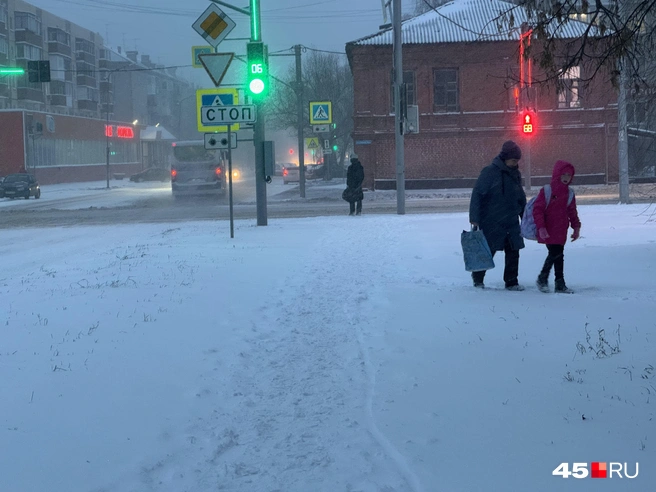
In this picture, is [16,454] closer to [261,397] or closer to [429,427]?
[261,397]

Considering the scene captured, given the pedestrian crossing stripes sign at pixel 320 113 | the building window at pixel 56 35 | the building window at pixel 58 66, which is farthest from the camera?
the building window at pixel 56 35

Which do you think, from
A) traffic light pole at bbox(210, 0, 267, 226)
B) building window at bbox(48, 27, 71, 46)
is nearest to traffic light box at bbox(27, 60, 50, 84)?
traffic light pole at bbox(210, 0, 267, 226)

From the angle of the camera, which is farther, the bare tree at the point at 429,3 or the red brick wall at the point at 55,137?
the red brick wall at the point at 55,137

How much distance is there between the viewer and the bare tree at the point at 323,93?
6725 cm

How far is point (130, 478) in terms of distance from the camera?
4184 mm

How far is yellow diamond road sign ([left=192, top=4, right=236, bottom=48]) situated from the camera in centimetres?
1742

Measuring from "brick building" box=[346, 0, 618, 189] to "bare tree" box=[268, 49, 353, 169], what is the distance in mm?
26175

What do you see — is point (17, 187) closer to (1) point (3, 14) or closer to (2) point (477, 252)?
(1) point (3, 14)

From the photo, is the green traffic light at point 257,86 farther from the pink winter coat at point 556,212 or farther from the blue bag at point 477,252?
the pink winter coat at point 556,212

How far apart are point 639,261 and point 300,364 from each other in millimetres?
6958

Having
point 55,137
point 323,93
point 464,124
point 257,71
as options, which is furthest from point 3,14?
point 257,71

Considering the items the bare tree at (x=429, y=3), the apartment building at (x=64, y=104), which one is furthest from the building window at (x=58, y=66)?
the bare tree at (x=429, y=3)

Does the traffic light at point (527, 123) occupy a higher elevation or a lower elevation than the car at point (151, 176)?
higher

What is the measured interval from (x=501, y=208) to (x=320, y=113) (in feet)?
73.6
